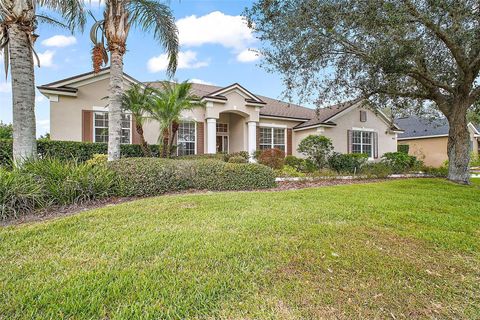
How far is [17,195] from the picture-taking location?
217 inches

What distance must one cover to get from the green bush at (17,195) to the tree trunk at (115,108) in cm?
325

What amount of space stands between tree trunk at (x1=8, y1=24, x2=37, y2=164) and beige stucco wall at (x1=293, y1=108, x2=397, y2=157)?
1516cm

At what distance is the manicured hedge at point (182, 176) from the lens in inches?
295

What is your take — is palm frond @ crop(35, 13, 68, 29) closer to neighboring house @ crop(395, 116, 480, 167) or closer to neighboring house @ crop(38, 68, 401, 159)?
neighboring house @ crop(38, 68, 401, 159)

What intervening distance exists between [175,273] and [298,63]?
33.5 feet

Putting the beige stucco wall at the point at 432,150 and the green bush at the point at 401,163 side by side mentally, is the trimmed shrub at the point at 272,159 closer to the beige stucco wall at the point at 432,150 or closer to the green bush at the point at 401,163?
the green bush at the point at 401,163

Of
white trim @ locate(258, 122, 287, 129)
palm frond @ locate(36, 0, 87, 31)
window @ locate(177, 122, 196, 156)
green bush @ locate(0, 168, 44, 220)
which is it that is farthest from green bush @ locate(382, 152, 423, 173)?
palm frond @ locate(36, 0, 87, 31)

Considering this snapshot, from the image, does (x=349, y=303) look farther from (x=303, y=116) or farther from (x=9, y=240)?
(x=303, y=116)

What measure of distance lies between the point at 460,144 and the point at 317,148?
6.40 m

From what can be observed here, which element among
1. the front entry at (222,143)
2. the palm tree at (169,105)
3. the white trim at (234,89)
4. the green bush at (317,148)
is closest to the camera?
the palm tree at (169,105)

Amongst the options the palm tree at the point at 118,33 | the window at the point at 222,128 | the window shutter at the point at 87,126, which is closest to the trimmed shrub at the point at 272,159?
the window at the point at 222,128

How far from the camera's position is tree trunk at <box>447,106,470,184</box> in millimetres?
11484

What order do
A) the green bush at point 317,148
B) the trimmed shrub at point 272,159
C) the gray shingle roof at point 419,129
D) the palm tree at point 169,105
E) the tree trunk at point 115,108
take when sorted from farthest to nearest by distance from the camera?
the gray shingle roof at point 419,129 → the green bush at point 317,148 → the trimmed shrub at point 272,159 → the palm tree at point 169,105 → the tree trunk at point 115,108

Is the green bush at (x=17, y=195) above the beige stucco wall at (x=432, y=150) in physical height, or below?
below
